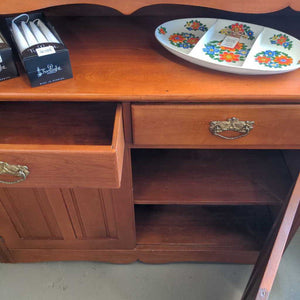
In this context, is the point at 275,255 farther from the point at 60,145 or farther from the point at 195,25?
the point at 195,25

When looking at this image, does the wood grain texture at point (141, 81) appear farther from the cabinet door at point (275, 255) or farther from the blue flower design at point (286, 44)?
the cabinet door at point (275, 255)

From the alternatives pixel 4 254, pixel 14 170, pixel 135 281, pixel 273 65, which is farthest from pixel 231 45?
pixel 4 254

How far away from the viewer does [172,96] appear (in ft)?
2.01

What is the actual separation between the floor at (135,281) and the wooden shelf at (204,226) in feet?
0.39

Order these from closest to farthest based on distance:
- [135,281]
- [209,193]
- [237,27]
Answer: [237,27]
[209,193]
[135,281]

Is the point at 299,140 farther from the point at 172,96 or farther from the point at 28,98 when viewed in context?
the point at 28,98

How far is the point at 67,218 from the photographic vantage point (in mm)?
942

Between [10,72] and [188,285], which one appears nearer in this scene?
[10,72]

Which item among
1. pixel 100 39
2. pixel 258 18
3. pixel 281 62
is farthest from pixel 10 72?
pixel 258 18

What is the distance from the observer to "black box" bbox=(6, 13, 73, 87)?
0.59m

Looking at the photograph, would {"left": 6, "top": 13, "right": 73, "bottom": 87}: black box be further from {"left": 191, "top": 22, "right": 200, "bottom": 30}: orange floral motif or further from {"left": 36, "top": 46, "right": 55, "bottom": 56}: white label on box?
{"left": 191, "top": 22, "right": 200, "bottom": 30}: orange floral motif

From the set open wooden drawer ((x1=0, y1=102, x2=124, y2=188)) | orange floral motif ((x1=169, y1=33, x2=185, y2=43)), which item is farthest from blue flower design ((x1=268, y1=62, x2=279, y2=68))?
open wooden drawer ((x1=0, y1=102, x2=124, y2=188))

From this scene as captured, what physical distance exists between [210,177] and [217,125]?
0.33m

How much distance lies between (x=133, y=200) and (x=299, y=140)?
469mm
